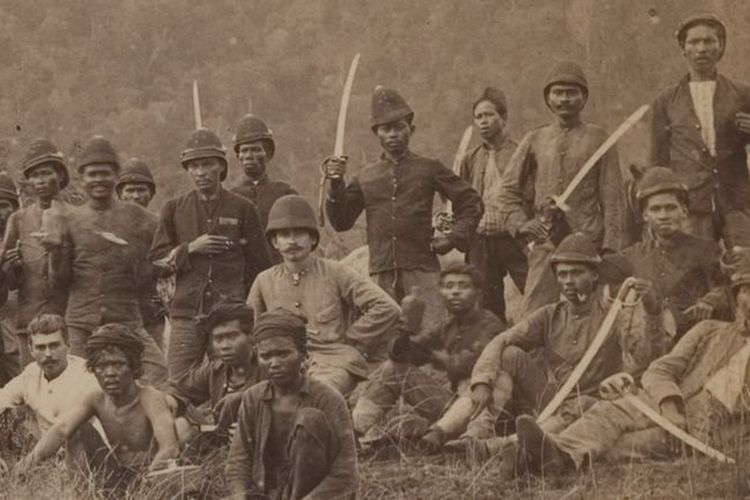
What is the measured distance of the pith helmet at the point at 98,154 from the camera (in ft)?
24.6

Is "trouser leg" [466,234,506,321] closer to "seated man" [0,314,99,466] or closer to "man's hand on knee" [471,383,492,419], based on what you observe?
"man's hand on knee" [471,383,492,419]

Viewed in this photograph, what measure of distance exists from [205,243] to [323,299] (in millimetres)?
693

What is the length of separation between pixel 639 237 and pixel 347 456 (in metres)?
1.94

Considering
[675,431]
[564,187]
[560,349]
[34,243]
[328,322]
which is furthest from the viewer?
[34,243]

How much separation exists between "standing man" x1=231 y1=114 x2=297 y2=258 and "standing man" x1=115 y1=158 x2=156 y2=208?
0.74 meters

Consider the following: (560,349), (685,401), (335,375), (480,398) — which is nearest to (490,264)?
(560,349)

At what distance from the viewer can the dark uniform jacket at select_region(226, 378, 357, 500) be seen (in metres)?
5.80

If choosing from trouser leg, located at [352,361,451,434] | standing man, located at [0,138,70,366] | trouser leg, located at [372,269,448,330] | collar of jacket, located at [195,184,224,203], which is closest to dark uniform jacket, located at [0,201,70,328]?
standing man, located at [0,138,70,366]

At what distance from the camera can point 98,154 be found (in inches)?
295

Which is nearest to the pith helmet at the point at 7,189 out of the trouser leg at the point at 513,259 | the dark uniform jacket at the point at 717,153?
the trouser leg at the point at 513,259

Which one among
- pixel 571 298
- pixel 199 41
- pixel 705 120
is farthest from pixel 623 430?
pixel 199 41

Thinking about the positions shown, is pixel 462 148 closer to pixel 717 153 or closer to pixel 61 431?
pixel 717 153

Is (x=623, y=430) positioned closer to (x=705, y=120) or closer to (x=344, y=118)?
(x=705, y=120)

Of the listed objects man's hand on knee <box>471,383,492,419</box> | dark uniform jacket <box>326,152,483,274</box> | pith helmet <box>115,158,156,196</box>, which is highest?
pith helmet <box>115,158,156,196</box>
